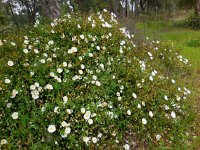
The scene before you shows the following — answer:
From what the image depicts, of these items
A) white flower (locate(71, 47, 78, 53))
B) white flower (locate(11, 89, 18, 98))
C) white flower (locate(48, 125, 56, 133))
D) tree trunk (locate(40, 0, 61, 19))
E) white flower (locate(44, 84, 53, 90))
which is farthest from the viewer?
tree trunk (locate(40, 0, 61, 19))

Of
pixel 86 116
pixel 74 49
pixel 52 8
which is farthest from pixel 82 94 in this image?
pixel 52 8

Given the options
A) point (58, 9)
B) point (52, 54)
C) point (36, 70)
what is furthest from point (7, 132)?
point (58, 9)

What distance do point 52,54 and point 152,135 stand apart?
1.75m

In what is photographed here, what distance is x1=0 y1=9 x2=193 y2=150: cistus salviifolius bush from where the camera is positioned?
3.14 meters

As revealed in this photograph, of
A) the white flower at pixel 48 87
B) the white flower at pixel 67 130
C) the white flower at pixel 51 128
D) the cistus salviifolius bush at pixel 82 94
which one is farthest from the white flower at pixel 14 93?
the white flower at pixel 67 130

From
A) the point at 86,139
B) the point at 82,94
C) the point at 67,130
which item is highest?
the point at 82,94

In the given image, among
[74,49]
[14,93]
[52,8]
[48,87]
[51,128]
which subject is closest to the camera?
[51,128]

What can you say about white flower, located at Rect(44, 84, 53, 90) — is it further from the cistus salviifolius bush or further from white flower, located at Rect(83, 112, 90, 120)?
white flower, located at Rect(83, 112, 90, 120)

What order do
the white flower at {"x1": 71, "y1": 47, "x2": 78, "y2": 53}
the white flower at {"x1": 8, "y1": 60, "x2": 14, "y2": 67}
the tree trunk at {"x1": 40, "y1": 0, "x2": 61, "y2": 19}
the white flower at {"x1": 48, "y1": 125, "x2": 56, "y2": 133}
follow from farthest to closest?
the tree trunk at {"x1": 40, "y1": 0, "x2": 61, "y2": 19} < the white flower at {"x1": 71, "y1": 47, "x2": 78, "y2": 53} < the white flower at {"x1": 8, "y1": 60, "x2": 14, "y2": 67} < the white flower at {"x1": 48, "y1": 125, "x2": 56, "y2": 133}

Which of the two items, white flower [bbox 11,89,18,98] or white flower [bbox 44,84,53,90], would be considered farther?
white flower [bbox 44,84,53,90]

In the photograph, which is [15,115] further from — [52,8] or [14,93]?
[52,8]

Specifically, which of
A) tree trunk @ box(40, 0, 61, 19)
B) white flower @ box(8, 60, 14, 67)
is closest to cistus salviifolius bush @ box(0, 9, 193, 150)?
white flower @ box(8, 60, 14, 67)

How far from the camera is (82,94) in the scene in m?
3.50

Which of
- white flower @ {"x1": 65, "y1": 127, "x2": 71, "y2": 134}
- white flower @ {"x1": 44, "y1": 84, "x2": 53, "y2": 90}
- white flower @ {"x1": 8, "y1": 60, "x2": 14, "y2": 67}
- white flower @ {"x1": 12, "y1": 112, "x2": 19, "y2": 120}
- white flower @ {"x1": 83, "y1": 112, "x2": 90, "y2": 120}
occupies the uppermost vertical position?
white flower @ {"x1": 8, "y1": 60, "x2": 14, "y2": 67}
